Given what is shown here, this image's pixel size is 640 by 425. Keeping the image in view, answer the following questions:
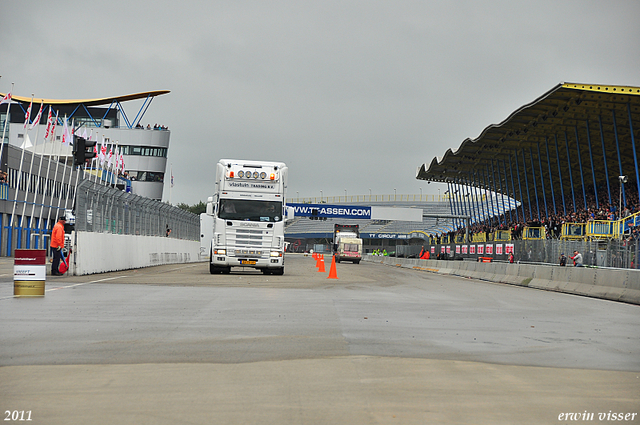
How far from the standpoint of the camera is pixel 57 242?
22.3 meters

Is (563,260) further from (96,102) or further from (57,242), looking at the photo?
(96,102)

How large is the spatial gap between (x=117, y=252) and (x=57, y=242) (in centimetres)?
703

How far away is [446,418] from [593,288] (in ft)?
58.0

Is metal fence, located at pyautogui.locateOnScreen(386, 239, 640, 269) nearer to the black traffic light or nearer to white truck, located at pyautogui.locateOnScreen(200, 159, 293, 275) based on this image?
white truck, located at pyautogui.locateOnScreen(200, 159, 293, 275)

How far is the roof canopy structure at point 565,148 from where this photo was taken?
46.8 m

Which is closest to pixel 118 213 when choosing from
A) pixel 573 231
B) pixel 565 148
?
pixel 573 231

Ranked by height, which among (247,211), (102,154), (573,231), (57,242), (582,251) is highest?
(102,154)

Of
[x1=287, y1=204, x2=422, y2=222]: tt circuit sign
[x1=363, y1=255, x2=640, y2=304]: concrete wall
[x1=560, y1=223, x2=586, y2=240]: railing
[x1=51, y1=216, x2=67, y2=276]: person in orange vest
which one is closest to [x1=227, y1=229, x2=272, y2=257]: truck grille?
[x1=51, y1=216, x2=67, y2=276]: person in orange vest

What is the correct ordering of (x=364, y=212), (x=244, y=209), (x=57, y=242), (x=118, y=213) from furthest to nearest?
(x=364, y=212)
(x=118, y=213)
(x=244, y=209)
(x=57, y=242)

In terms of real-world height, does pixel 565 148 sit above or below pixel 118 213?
above

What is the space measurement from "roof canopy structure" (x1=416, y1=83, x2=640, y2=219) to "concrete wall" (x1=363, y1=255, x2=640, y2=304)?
1567 centimetres

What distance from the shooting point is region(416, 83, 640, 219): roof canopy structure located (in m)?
46.8

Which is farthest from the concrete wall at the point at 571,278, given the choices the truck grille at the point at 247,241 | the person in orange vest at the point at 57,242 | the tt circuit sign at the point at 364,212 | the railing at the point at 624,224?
the tt circuit sign at the point at 364,212

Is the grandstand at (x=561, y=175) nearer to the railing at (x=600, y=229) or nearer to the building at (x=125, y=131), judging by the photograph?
the railing at (x=600, y=229)
